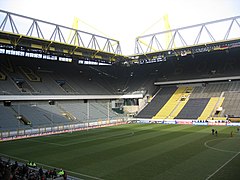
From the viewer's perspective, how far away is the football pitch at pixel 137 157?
17312 millimetres

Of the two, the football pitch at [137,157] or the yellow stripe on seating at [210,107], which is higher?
the yellow stripe on seating at [210,107]

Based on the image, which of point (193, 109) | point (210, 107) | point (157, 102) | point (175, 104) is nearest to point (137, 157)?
point (193, 109)

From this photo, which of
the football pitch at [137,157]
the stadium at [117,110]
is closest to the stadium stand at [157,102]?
the stadium at [117,110]

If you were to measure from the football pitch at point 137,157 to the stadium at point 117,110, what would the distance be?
83 millimetres

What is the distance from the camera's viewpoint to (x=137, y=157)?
22031 mm

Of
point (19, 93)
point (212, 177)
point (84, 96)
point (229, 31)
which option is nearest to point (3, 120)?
point (19, 93)

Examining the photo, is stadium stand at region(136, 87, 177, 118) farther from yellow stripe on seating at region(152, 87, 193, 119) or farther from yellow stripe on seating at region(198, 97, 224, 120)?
yellow stripe on seating at region(198, 97, 224, 120)

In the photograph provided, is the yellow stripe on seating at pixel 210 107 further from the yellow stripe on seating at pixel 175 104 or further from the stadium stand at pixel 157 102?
the stadium stand at pixel 157 102

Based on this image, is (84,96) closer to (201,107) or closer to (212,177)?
(201,107)

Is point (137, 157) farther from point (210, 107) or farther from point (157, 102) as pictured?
point (157, 102)

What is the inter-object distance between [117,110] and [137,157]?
141ft

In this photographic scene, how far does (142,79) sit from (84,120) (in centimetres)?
2518

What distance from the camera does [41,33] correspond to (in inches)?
1635

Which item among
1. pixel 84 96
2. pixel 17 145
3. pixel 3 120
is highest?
pixel 84 96
